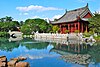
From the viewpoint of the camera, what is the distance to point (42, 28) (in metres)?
64.9

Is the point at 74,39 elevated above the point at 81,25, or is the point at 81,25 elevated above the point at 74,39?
the point at 81,25

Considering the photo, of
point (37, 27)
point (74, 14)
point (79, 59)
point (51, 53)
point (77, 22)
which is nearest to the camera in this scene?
point (79, 59)

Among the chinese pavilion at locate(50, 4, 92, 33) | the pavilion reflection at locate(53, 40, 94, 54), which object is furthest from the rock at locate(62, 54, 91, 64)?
the chinese pavilion at locate(50, 4, 92, 33)

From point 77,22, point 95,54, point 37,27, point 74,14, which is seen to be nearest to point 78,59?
point 95,54

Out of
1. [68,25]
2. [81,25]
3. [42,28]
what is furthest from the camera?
[42,28]

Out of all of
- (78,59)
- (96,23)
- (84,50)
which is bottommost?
(78,59)

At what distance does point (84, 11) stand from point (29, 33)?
24.3 metres

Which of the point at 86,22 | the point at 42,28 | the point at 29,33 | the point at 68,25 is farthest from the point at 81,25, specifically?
the point at 29,33

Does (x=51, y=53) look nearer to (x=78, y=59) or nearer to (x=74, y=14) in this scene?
(x=78, y=59)

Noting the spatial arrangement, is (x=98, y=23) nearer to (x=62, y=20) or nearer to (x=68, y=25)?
(x=68, y=25)

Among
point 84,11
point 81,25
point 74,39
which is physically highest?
point 84,11

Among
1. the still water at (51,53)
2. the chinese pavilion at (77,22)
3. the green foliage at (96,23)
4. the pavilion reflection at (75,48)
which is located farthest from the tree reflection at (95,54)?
the chinese pavilion at (77,22)

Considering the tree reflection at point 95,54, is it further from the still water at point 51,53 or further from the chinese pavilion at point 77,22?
the chinese pavilion at point 77,22

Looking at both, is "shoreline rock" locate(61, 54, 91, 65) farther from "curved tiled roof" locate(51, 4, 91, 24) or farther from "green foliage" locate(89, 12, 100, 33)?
"curved tiled roof" locate(51, 4, 91, 24)
